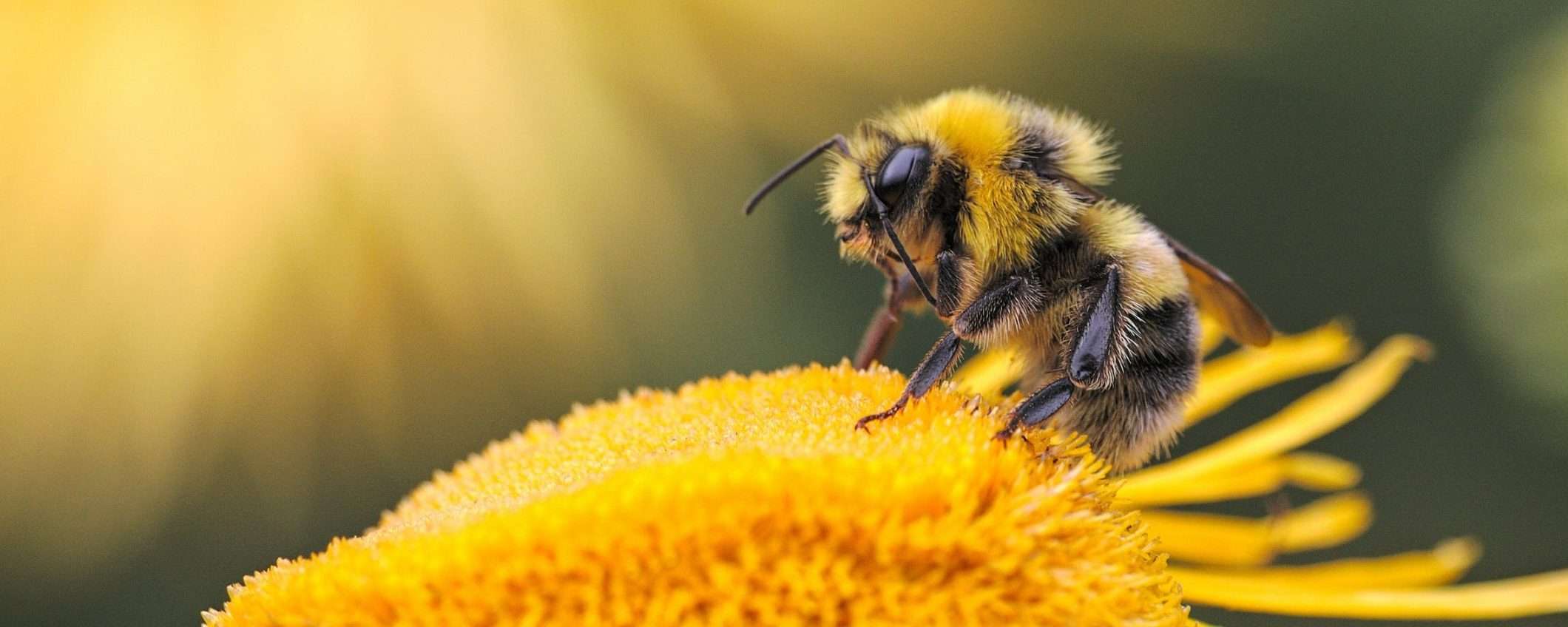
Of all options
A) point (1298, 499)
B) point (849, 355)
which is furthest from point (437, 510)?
point (1298, 499)

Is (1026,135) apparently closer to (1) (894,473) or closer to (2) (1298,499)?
(1) (894,473)

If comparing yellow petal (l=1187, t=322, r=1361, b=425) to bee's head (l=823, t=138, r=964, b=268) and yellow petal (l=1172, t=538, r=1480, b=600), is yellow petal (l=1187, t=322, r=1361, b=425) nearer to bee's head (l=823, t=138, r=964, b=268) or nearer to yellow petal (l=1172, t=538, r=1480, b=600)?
yellow petal (l=1172, t=538, r=1480, b=600)

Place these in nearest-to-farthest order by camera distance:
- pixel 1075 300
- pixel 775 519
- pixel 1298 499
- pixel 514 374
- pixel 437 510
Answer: pixel 775 519
pixel 437 510
pixel 1075 300
pixel 1298 499
pixel 514 374

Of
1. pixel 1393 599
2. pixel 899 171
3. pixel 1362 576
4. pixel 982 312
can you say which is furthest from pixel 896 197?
pixel 1362 576

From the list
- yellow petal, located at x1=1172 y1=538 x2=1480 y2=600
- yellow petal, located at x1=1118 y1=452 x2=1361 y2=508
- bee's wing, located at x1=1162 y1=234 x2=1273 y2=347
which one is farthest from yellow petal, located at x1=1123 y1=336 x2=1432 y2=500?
bee's wing, located at x1=1162 y1=234 x2=1273 y2=347

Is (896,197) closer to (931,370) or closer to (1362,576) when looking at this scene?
(931,370)

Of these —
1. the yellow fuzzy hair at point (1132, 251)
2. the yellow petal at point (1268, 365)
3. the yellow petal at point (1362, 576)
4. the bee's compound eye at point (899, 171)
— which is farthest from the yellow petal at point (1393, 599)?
the bee's compound eye at point (899, 171)
